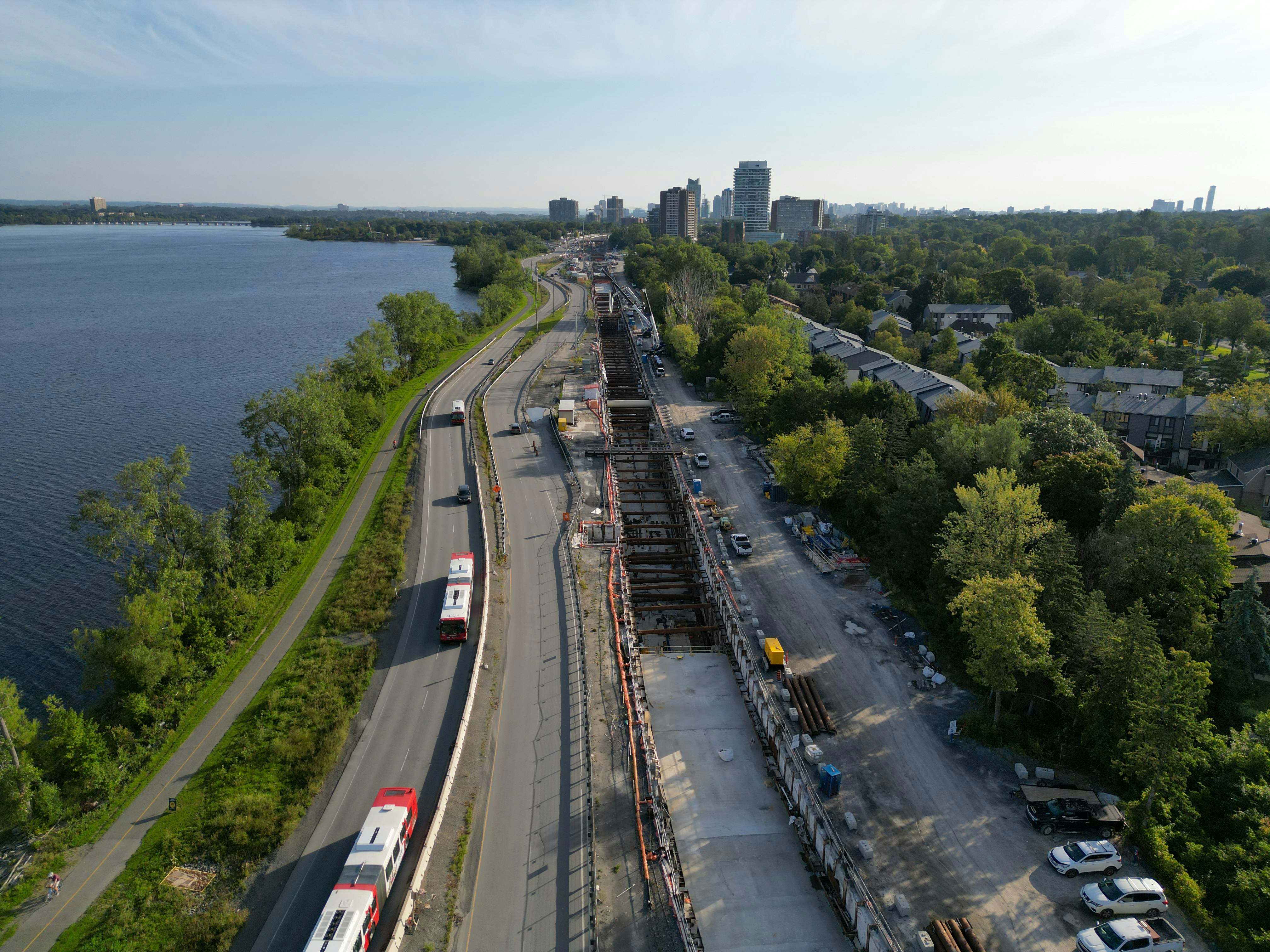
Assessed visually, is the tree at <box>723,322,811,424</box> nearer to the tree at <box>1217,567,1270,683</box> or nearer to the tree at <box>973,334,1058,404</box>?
the tree at <box>973,334,1058,404</box>

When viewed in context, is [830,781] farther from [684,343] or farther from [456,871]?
[684,343]

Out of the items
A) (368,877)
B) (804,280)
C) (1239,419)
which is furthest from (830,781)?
Answer: (804,280)

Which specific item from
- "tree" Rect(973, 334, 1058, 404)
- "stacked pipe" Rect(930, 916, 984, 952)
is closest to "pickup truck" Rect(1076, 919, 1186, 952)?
"stacked pipe" Rect(930, 916, 984, 952)

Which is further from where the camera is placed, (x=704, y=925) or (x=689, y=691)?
(x=689, y=691)

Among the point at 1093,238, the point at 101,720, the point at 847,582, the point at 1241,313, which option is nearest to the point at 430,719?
the point at 101,720

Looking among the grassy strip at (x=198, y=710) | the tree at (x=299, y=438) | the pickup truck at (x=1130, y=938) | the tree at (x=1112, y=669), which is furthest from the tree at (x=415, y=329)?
the pickup truck at (x=1130, y=938)

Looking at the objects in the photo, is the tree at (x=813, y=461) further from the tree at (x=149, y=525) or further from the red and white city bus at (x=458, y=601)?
the tree at (x=149, y=525)

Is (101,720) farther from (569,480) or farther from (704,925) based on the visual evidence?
(569,480)
